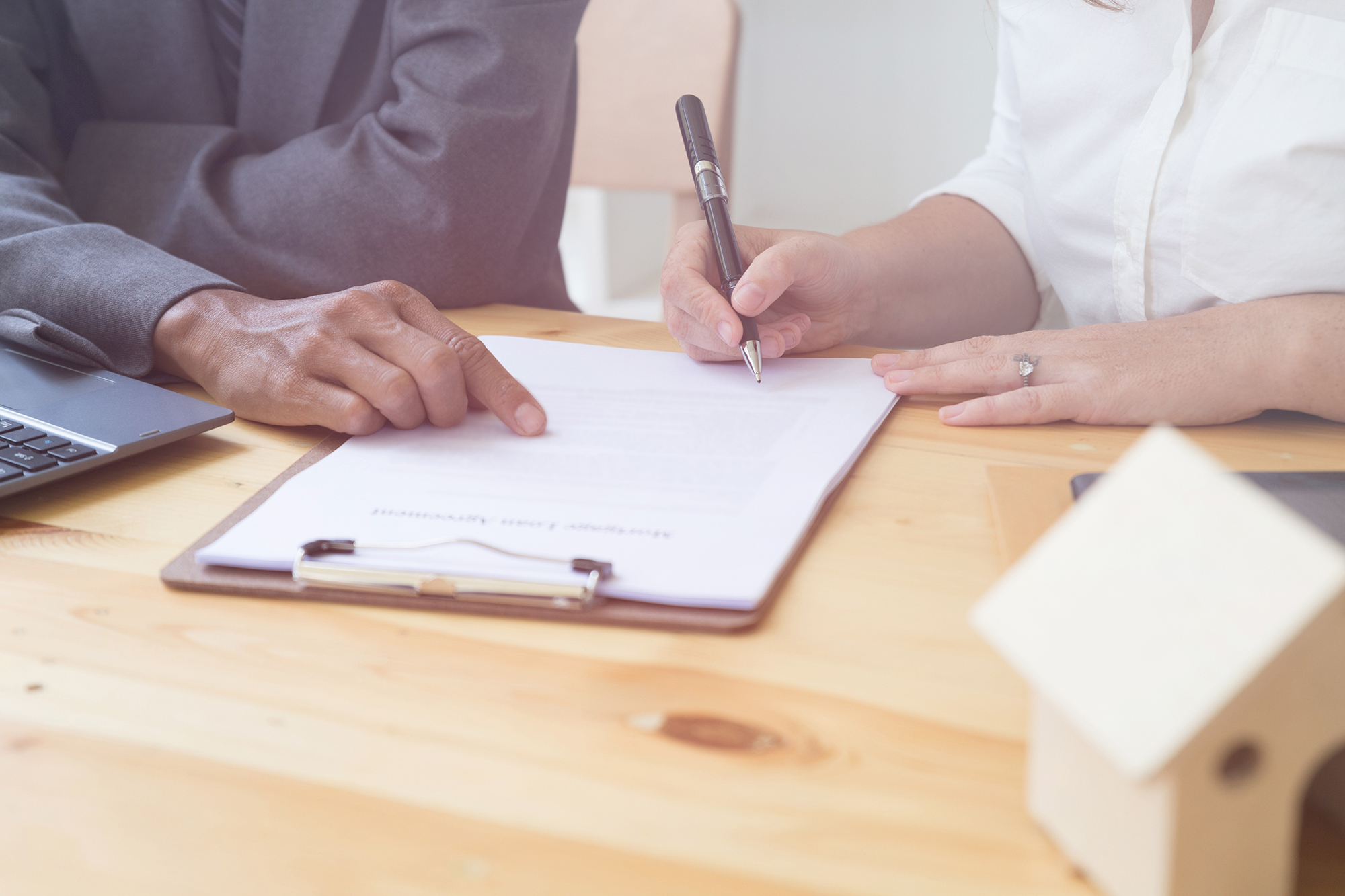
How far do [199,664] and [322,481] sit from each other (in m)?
0.16

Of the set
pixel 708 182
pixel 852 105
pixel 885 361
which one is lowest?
pixel 852 105

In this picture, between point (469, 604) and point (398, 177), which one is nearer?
point (469, 604)

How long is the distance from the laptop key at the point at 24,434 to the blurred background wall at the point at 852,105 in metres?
1.77

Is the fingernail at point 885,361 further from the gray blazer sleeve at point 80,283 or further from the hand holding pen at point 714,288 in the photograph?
the gray blazer sleeve at point 80,283

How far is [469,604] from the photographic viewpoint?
16.6 inches

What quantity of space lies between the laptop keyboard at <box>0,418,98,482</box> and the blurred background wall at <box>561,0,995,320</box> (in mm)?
1774

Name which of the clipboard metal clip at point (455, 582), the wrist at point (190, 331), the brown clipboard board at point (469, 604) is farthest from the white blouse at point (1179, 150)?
the wrist at point (190, 331)

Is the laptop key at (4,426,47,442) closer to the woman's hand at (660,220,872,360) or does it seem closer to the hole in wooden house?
the woman's hand at (660,220,872,360)

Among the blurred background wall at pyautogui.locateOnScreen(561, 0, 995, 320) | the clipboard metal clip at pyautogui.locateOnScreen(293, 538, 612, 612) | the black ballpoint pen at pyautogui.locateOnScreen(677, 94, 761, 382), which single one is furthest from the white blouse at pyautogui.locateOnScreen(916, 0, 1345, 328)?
the blurred background wall at pyautogui.locateOnScreen(561, 0, 995, 320)

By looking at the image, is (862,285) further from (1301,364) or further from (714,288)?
(1301,364)

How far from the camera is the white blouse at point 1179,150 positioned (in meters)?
0.66

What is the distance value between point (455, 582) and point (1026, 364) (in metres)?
0.43

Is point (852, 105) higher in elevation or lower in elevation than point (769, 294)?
lower

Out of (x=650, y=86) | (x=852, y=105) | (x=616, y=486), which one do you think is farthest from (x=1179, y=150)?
(x=852, y=105)
